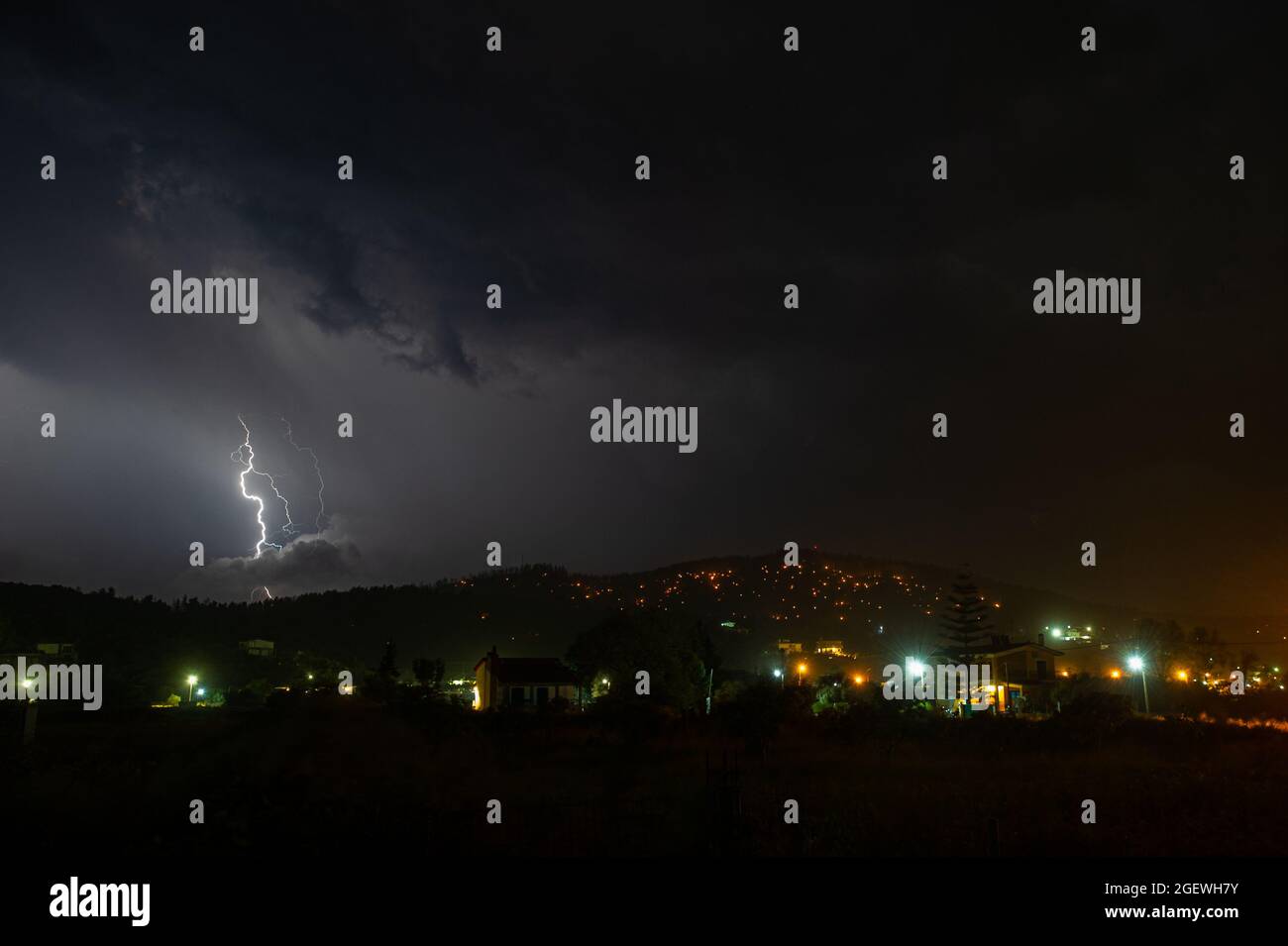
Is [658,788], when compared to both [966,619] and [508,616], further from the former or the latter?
[508,616]

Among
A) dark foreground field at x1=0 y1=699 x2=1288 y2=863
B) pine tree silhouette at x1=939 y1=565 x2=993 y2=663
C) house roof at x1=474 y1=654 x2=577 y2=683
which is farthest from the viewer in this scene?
house roof at x1=474 y1=654 x2=577 y2=683

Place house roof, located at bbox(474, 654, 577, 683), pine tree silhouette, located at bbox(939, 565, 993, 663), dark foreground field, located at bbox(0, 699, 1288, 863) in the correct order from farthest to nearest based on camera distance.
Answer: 1. house roof, located at bbox(474, 654, 577, 683)
2. pine tree silhouette, located at bbox(939, 565, 993, 663)
3. dark foreground field, located at bbox(0, 699, 1288, 863)

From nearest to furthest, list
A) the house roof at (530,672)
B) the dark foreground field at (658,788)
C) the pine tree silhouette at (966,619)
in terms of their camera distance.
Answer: the dark foreground field at (658,788) → the pine tree silhouette at (966,619) → the house roof at (530,672)

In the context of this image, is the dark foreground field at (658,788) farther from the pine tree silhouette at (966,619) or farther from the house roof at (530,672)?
the house roof at (530,672)

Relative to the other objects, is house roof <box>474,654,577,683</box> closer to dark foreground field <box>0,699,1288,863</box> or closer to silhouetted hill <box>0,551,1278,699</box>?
silhouetted hill <box>0,551,1278,699</box>

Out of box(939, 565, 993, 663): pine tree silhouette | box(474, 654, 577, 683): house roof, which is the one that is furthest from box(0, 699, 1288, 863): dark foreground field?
box(474, 654, 577, 683): house roof

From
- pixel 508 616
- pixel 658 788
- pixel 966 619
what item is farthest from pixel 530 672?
pixel 508 616

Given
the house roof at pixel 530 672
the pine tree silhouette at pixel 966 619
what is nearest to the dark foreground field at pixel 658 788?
the pine tree silhouette at pixel 966 619
